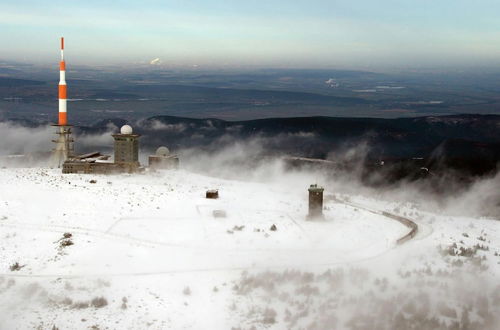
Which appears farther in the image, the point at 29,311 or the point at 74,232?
the point at 74,232

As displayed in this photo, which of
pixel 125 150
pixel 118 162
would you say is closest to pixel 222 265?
pixel 118 162

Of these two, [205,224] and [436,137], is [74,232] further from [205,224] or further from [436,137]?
[436,137]

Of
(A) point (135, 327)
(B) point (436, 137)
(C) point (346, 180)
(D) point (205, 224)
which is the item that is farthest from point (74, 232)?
(B) point (436, 137)

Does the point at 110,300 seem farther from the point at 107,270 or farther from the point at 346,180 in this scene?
the point at 346,180

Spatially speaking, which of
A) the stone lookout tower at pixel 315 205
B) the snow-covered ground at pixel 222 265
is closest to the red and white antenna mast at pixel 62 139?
the snow-covered ground at pixel 222 265

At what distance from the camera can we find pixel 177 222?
1448 inches

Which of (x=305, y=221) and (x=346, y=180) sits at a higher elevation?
(x=305, y=221)

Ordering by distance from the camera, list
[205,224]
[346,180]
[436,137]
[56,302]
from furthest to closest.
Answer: [436,137]
[346,180]
[205,224]
[56,302]

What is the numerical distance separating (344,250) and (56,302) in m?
17.4

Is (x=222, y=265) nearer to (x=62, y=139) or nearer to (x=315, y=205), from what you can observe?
(x=315, y=205)

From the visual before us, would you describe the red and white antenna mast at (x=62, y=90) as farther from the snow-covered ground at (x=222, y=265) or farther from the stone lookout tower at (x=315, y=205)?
the stone lookout tower at (x=315, y=205)

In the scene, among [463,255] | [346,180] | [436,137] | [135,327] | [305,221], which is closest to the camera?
Result: [135,327]

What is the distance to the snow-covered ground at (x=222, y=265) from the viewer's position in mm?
23906

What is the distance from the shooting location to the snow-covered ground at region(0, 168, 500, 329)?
23.9 metres
